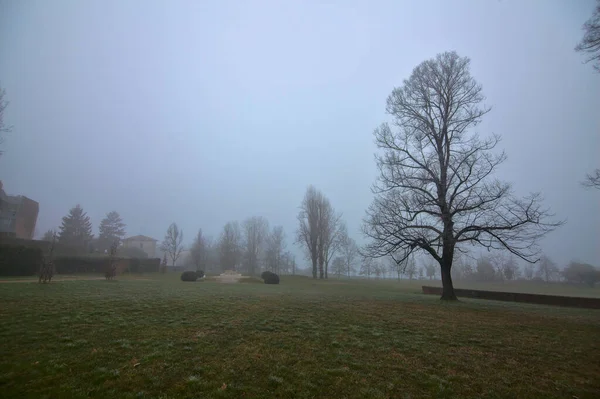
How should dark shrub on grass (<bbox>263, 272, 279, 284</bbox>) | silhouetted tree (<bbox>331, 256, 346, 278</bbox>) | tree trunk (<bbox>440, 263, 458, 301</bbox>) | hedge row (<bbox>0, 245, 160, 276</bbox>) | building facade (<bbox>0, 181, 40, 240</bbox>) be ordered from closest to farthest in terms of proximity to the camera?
tree trunk (<bbox>440, 263, 458, 301</bbox>) → hedge row (<bbox>0, 245, 160, 276</bbox>) → dark shrub on grass (<bbox>263, 272, 279, 284</bbox>) → building facade (<bbox>0, 181, 40, 240</bbox>) → silhouetted tree (<bbox>331, 256, 346, 278</bbox>)

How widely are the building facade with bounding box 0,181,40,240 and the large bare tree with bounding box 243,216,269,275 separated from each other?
42629 mm

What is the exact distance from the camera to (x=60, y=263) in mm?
34250

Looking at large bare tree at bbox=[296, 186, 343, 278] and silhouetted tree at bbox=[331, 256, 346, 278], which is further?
silhouetted tree at bbox=[331, 256, 346, 278]

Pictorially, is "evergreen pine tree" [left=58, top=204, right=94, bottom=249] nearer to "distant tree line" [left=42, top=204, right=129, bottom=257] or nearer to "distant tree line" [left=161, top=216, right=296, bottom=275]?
"distant tree line" [left=42, top=204, right=129, bottom=257]

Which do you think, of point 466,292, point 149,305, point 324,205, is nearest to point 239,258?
point 324,205

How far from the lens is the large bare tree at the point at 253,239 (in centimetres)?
7350

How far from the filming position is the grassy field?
5199mm

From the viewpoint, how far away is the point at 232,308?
1235cm

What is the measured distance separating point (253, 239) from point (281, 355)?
229ft

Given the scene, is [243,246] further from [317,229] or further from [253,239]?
[317,229]

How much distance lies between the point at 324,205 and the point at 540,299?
40592 mm

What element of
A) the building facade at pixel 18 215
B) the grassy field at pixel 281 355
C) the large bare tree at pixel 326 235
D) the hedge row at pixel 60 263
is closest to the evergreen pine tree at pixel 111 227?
the building facade at pixel 18 215

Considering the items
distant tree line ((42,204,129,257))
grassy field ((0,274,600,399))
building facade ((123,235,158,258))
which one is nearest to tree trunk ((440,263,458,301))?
grassy field ((0,274,600,399))

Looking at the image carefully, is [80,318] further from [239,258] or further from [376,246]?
[239,258]
